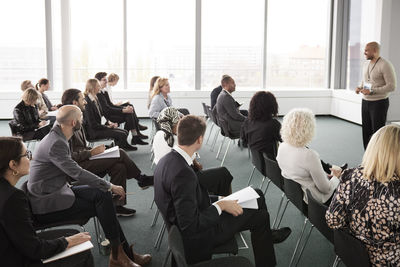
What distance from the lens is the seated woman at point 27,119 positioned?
6094mm

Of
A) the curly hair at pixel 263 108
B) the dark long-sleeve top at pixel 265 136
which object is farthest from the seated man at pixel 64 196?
the curly hair at pixel 263 108

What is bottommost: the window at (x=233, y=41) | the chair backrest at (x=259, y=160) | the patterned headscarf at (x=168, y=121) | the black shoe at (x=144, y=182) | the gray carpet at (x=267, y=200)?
the gray carpet at (x=267, y=200)

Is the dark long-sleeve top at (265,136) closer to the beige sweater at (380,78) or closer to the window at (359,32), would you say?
the beige sweater at (380,78)

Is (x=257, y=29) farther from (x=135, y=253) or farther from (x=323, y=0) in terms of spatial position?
(x=135, y=253)

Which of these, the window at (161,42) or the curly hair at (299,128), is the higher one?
the window at (161,42)

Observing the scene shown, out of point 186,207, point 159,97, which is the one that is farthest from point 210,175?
point 159,97

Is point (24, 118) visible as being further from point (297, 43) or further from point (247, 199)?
point (297, 43)

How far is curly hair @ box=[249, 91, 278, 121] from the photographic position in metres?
4.77

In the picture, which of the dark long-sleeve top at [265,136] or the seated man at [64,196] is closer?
the seated man at [64,196]

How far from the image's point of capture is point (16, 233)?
2.26 meters

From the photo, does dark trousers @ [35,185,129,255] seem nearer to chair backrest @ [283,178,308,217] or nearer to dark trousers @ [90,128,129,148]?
chair backrest @ [283,178,308,217]

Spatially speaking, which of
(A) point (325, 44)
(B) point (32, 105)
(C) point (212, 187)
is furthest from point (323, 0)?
(C) point (212, 187)

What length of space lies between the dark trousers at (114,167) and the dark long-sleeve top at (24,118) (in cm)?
224

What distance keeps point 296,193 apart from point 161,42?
855 centimetres
